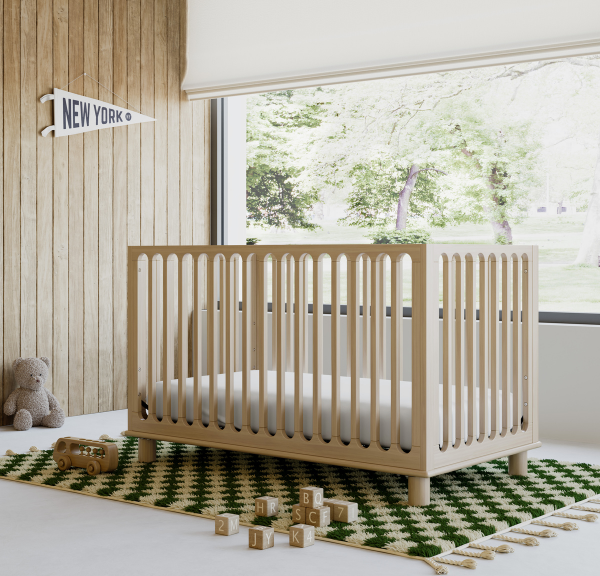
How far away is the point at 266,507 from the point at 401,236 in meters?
2.37

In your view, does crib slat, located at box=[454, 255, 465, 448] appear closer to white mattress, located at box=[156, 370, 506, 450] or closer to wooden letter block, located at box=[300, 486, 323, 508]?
white mattress, located at box=[156, 370, 506, 450]

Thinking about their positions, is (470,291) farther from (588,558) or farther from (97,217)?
(97,217)

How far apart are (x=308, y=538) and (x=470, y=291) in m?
0.94

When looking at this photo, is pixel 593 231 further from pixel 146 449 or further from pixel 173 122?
pixel 173 122

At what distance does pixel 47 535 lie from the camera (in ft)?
6.58

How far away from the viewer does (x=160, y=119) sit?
4.28 meters

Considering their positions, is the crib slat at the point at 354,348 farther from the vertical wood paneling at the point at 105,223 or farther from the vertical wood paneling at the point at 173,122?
the vertical wood paneling at the point at 173,122

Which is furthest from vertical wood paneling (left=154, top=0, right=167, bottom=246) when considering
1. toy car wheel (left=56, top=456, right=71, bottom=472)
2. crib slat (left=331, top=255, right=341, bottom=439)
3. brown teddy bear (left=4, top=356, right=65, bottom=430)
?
crib slat (left=331, top=255, right=341, bottom=439)

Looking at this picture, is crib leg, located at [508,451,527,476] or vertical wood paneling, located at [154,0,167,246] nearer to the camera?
crib leg, located at [508,451,527,476]

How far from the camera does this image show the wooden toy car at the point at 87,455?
2.60 m

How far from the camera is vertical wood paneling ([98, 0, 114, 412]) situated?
3941mm

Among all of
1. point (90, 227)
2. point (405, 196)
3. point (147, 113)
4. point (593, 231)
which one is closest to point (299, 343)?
point (593, 231)

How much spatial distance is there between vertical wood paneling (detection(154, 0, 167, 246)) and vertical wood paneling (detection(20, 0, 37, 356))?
758 millimetres

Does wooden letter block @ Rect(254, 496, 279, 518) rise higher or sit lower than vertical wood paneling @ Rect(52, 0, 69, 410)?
lower
